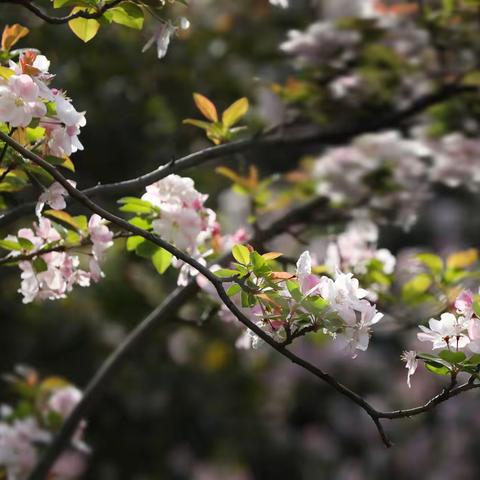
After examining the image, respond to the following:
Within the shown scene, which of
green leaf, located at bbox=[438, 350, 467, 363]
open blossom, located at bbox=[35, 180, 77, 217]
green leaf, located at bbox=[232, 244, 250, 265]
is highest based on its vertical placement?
open blossom, located at bbox=[35, 180, 77, 217]

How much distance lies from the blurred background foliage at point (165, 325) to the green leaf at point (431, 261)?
123cm

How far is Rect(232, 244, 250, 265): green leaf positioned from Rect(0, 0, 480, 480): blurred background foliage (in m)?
1.93

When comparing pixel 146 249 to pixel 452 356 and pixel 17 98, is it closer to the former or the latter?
pixel 17 98

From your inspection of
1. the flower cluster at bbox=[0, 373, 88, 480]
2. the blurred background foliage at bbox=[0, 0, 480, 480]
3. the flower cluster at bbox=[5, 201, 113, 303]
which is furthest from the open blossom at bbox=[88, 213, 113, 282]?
the blurred background foliage at bbox=[0, 0, 480, 480]

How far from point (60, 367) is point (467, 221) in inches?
112

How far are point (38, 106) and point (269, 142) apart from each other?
0.81 metres

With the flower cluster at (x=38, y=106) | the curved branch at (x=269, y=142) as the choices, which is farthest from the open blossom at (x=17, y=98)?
the curved branch at (x=269, y=142)

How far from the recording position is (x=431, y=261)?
2098 millimetres

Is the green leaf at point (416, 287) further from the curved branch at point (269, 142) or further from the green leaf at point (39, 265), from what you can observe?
the green leaf at point (39, 265)

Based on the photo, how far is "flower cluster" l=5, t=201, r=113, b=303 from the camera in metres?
1.51

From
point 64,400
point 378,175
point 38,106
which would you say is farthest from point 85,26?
point 378,175

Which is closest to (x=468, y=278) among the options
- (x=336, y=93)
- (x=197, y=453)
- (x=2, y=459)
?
(x=336, y=93)

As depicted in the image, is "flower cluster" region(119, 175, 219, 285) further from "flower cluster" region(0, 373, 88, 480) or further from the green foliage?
"flower cluster" region(0, 373, 88, 480)

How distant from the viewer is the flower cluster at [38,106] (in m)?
1.22
